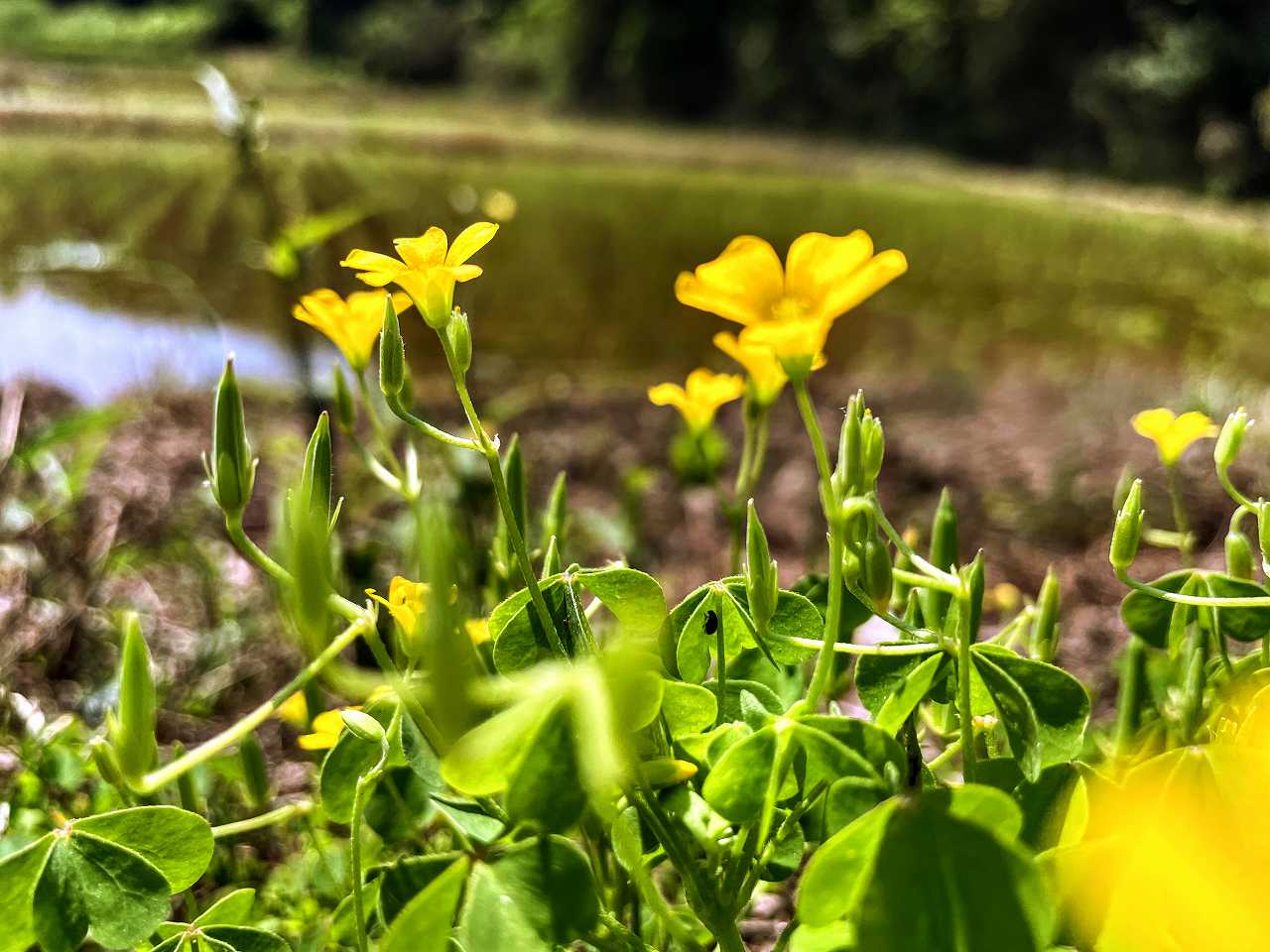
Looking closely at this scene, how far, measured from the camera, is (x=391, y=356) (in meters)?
0.40

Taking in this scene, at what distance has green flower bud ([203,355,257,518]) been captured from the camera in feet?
1.35

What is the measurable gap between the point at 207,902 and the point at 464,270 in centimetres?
63

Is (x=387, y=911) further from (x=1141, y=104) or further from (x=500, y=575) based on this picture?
(x=1141, y=104)

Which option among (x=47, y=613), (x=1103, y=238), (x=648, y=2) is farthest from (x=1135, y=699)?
(x=648, y=2)

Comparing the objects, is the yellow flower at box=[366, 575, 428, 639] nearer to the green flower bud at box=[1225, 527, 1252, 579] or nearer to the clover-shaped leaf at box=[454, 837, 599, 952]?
the clover-shaped leaf at box=[454, 837, 599, 952]

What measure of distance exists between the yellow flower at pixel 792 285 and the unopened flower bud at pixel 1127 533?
0.48 ft

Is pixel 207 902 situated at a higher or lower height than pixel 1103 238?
lower

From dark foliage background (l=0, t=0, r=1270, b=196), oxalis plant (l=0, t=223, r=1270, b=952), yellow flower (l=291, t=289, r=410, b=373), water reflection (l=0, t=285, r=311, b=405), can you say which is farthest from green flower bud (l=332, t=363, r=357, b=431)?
dark foliage background (l=0, t=0, r=1270, b=196)

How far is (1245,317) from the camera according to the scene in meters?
5.07

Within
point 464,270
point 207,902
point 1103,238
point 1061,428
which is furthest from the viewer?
point 1103,238

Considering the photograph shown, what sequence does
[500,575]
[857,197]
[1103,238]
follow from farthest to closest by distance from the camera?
[857,197]
[1103,238]
[500,575]

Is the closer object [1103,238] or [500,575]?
[500,575]

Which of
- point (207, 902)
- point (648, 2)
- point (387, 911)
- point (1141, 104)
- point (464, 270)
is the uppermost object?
point (648, 2)

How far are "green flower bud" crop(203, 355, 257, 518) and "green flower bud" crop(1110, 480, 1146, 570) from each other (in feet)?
1.19
